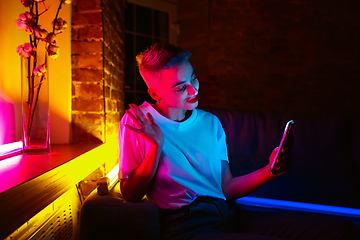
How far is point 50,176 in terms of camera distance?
1.02 m

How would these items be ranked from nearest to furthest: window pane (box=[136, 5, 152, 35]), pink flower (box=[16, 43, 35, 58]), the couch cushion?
the couch cushion, pink flower (box=[16, 43, 35, 58]), window pane (box=[136, 5, 152, 35])

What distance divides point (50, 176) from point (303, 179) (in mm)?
1451

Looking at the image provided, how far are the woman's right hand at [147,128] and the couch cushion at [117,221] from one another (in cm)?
24

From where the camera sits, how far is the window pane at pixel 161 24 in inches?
141

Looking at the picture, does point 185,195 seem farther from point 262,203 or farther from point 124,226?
point 262,203

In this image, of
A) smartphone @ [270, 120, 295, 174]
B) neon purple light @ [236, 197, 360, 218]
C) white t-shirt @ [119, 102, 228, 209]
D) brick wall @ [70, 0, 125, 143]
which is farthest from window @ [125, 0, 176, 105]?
smartphone @ [270, 120, 295, 174]

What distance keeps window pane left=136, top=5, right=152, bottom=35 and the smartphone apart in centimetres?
276

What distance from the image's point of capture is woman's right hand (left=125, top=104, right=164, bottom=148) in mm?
992

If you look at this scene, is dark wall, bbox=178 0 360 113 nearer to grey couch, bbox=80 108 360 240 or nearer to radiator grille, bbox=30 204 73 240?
grey couch, bbox=80 108 360 240

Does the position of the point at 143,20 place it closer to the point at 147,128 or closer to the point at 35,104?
the point at 35,104

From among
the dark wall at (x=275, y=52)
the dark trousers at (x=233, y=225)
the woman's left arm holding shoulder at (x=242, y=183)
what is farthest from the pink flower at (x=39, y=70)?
the dark wall at (x=275, y=52)

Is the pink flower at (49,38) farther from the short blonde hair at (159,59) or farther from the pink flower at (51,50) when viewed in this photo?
the short blonde hair at (159,59)

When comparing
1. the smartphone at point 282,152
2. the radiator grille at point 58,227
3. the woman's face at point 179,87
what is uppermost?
the woman's face at point 179,87

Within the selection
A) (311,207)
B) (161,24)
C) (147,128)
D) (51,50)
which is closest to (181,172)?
(147,128)
